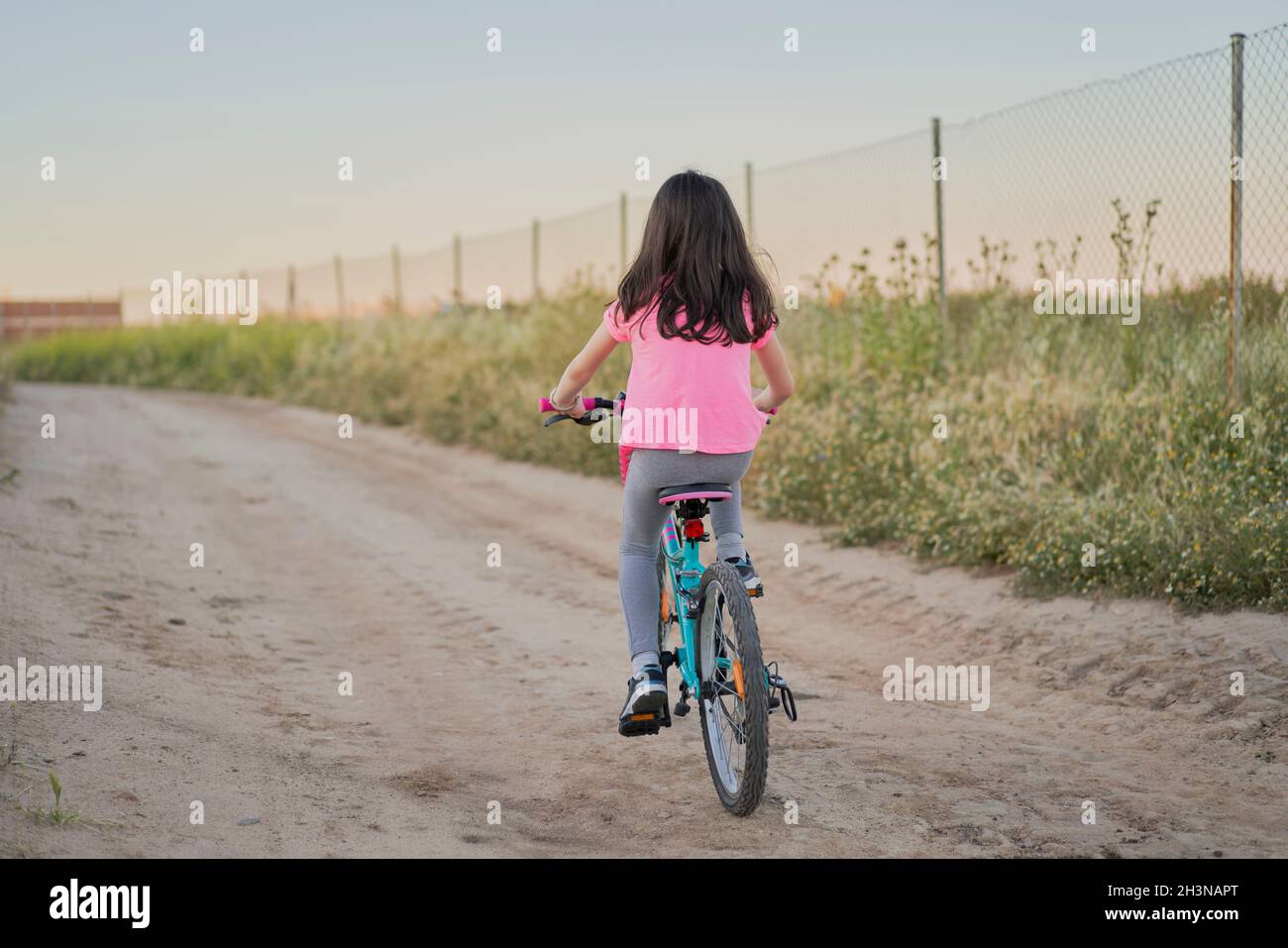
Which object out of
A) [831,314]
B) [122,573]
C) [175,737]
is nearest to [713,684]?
[175,737]

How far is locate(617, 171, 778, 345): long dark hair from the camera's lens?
4.14 m

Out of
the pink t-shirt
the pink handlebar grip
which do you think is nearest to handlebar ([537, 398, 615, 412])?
the pink handlebar grip

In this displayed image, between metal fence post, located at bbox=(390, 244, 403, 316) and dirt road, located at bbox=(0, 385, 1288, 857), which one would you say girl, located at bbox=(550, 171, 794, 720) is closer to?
dirt road, located at bbox=(0, 385, 1288, 857)

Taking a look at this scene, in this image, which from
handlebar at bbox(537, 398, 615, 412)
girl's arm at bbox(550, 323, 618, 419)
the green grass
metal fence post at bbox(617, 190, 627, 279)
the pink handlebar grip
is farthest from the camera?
metal fence post at bbox(617, 190, 627, 279)

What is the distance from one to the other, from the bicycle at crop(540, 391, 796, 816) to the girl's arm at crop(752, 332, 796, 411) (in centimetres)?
51

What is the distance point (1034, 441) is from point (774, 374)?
4.67 metres

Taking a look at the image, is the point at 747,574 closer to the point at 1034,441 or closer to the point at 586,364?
the point at 586,364

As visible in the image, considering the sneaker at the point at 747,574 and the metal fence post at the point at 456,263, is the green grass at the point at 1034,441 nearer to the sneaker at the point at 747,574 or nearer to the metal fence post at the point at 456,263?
the sneaker at the point at 747,574

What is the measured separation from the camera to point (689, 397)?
13.6 feet

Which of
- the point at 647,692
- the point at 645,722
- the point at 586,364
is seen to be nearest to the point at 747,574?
the point at 647,692

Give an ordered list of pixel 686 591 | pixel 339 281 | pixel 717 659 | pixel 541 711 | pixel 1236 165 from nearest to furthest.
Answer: pixel 717 659 < pixel 686 591 < pixel 541 711 < pixel 1236 165 < pixel 339 281

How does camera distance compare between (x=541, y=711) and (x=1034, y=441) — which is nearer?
(x=541, y=711)
